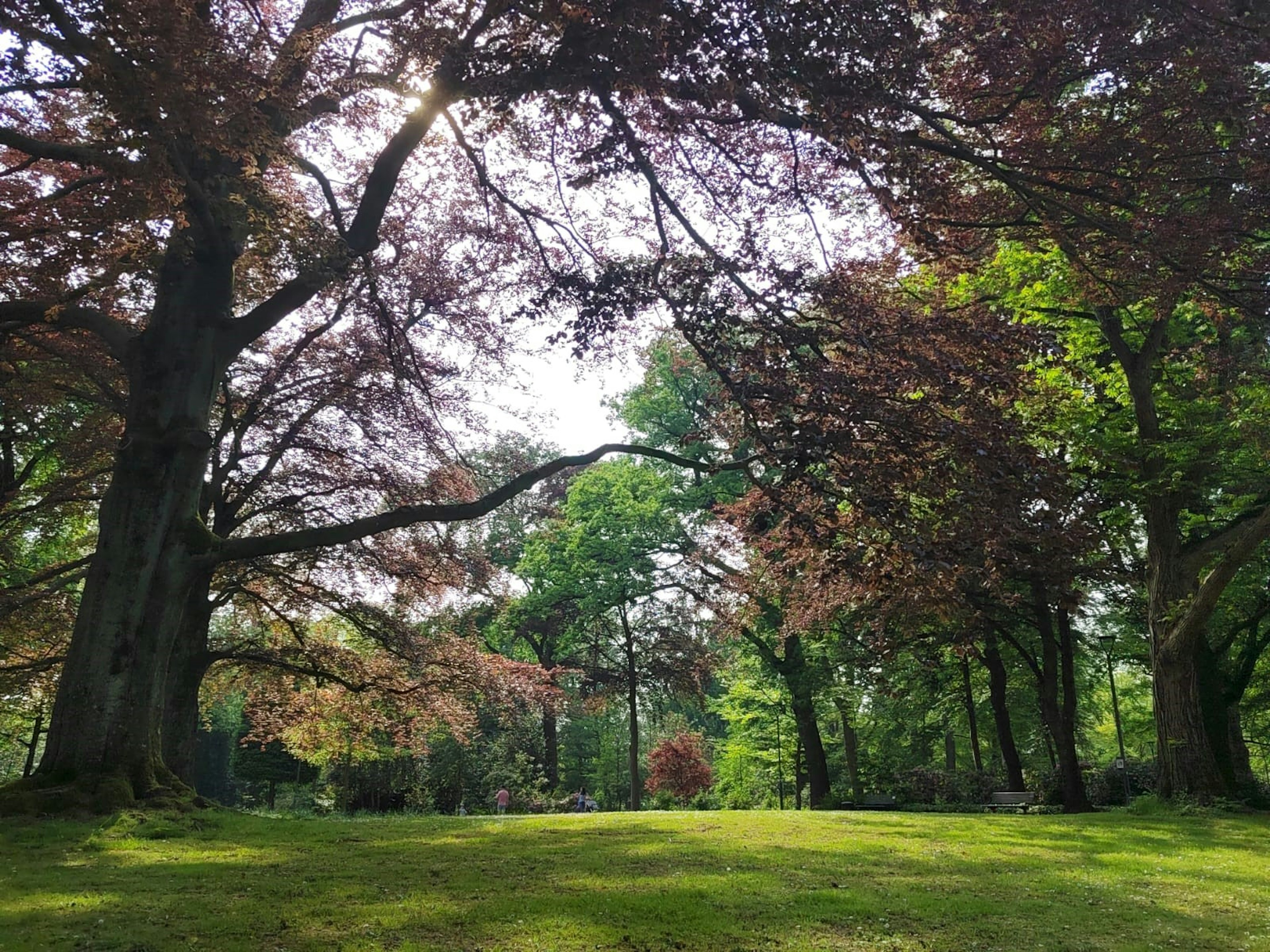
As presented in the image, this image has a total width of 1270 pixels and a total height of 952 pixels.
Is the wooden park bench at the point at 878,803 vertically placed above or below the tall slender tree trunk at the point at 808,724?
below

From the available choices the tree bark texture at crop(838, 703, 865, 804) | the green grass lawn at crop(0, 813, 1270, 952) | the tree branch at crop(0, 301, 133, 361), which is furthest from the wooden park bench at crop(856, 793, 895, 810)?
the tree branch at crop(0, 301, 133, 361)

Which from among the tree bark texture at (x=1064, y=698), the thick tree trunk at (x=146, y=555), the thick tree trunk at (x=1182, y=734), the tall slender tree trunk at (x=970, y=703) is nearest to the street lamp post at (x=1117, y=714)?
the tree bark texture at (x=1064, y=698)

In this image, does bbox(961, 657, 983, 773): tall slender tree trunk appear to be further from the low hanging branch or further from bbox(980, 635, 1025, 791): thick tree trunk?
the low hanging branch

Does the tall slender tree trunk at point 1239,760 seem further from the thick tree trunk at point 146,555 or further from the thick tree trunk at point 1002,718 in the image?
the thick tree trunk at point 146,555

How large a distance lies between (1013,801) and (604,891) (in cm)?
1660

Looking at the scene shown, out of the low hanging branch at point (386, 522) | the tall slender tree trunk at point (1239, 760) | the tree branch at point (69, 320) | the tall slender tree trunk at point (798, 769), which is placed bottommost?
the tall slender tree trunk at point (798, 769)

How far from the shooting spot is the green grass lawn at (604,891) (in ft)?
15.6

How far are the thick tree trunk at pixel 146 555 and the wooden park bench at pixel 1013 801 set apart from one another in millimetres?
17436

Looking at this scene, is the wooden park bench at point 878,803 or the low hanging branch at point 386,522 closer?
the low hanging branch at point 386,522

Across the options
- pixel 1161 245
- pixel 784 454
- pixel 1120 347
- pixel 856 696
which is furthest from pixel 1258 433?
pixel 856 696

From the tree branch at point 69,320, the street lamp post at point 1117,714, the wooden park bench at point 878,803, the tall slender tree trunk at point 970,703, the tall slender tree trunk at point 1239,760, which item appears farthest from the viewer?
the tall slender tree trunk at point 970,703

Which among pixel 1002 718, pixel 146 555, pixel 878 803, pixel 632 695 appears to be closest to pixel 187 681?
pixel 146 555

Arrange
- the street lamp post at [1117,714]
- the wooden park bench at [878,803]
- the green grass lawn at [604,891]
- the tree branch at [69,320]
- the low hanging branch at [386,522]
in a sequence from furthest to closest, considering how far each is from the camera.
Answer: the wooden park bench at [878,803] < the street lamp post at [1117,714] < the low hanging branch at [386,522] < the tree branch at [69,320] < the green grass lawn at [604,891]

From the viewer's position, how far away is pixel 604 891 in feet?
20.2
